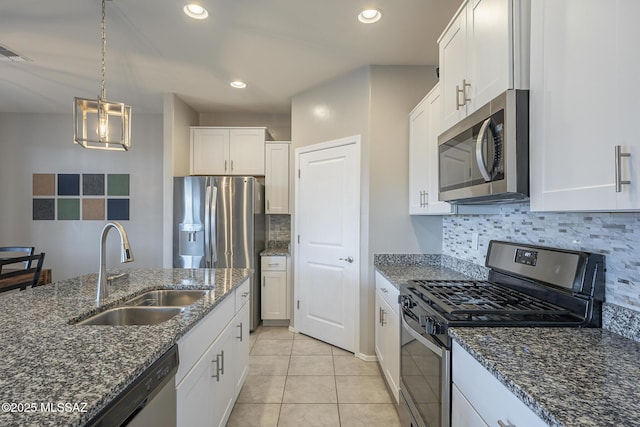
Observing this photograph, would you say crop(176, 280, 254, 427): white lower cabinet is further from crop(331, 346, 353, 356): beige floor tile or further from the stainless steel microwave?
the stainless steel microwave

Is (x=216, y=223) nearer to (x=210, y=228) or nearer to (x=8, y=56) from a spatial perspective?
(x=210, y=228)

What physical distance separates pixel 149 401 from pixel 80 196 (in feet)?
14.7

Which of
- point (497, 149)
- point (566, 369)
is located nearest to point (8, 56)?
point (497, 149)

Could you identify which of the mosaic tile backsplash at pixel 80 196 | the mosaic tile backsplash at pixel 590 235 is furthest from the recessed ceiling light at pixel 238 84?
the mosaic tile backsplash at pixel 590 235

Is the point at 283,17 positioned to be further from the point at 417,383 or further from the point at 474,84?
the point at 417,383

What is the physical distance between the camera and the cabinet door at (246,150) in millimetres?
3965

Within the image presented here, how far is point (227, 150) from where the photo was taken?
3979 millimetres

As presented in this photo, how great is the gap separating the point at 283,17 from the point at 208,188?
1953 mm

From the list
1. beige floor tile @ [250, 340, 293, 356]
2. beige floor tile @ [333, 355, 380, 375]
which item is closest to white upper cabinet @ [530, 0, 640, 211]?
beige floor tile @ [333, 355, 380, 375]

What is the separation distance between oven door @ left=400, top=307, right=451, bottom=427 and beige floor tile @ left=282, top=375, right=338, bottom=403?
0.64 m

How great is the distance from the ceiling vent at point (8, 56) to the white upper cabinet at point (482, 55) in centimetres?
336

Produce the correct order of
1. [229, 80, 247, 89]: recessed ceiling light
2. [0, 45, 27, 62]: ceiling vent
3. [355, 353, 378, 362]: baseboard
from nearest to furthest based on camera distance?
[0, 45, 27, 62]: ceiling vent
[355, 353, 378, 362]: baseboard
[229, 80, 247, 89]: recessed ceiling light

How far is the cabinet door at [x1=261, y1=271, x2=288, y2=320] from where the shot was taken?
12.0 ft

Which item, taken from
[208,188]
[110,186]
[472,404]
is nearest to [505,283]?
[472,404]
